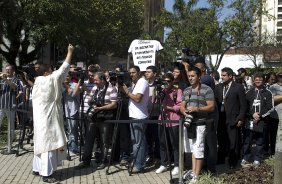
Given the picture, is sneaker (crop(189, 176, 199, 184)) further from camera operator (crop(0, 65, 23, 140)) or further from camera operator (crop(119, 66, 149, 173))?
camera operator (crop(0, 65, 23, 140))

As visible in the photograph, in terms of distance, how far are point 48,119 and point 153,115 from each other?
2063 mm

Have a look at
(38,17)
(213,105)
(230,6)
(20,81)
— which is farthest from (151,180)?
(230,6)

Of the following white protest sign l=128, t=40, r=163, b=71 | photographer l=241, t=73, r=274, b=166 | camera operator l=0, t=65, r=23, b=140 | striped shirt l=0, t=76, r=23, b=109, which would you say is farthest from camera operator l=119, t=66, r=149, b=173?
striped shirt l=0, t=76, r=23, b=109

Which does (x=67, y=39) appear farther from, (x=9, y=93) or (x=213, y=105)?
(x=213, y=105)

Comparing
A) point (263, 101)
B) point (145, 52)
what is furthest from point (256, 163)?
point (145, 52)

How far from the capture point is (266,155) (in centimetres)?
1009

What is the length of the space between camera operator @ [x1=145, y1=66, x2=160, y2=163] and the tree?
14372 mm

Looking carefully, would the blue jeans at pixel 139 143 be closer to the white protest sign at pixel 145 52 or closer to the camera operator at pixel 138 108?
the camera operator at pixel 138 108

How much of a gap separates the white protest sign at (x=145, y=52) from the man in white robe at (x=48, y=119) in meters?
3.18

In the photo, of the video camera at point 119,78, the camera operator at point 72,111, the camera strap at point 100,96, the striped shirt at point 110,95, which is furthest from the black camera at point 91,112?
the camera operator at point 72,111

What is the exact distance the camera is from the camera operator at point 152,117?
8.48m

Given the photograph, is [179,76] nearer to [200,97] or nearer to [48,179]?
[200,97]

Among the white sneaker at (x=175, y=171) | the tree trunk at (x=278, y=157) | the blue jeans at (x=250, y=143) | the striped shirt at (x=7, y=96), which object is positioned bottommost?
the white sneaker at (x=175, y=171)

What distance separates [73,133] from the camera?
32.2 ft
